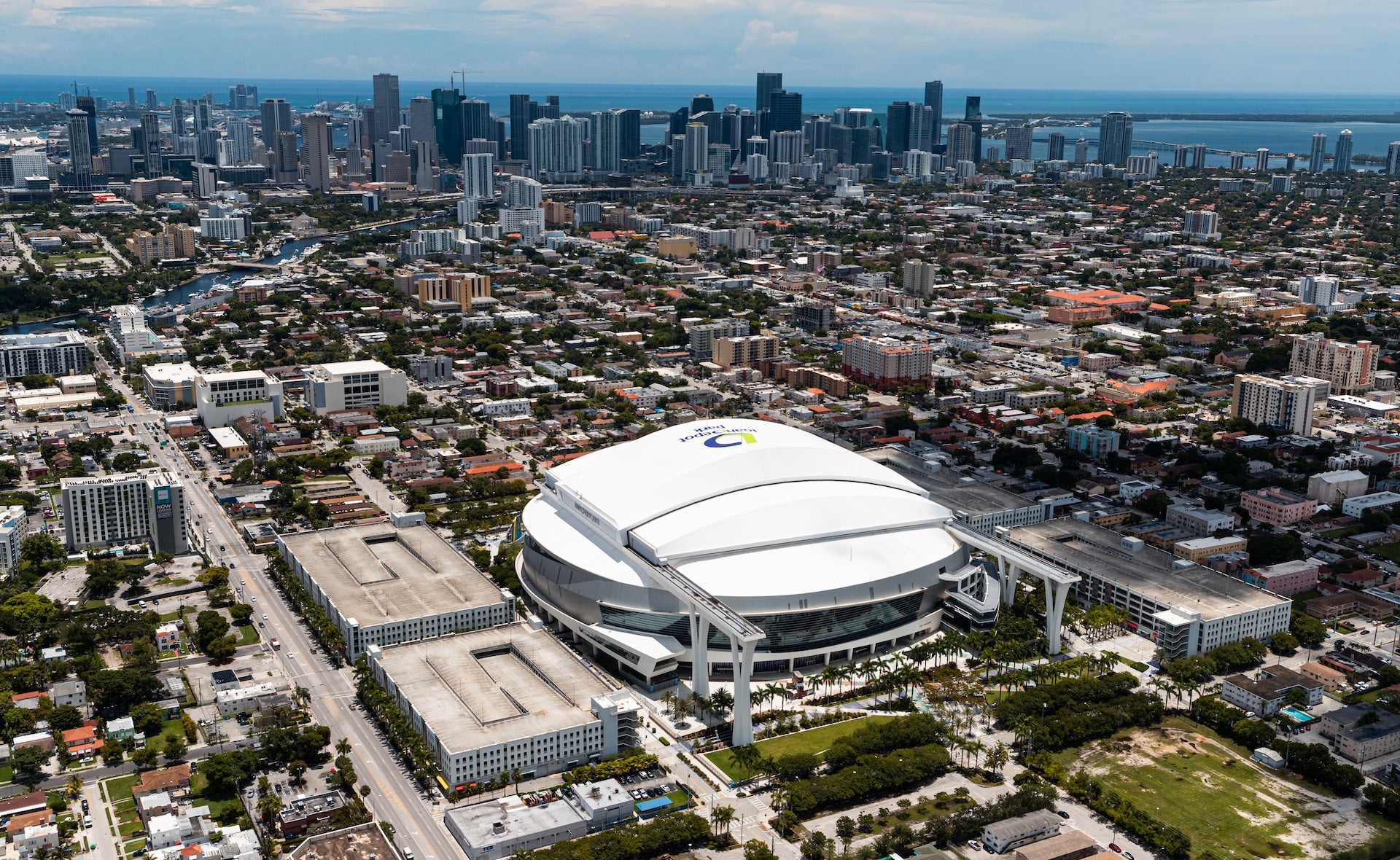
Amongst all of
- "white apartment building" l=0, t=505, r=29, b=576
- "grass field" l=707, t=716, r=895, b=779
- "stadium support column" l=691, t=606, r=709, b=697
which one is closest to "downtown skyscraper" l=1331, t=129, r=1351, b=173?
"grass field" l=707, t=716, r=895, b=779

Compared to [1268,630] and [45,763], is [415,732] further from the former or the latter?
[1268,630]

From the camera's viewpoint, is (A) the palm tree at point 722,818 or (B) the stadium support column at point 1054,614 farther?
(B) the stadium support column at point 1054,614

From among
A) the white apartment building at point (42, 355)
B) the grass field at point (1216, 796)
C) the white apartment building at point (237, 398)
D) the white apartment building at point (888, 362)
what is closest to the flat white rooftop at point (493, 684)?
the grass field at point (1216, 796)

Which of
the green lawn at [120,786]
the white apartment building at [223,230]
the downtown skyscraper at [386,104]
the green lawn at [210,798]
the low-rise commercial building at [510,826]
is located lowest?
the green lawn at [120,786]

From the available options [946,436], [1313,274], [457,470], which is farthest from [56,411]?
[1313,274]

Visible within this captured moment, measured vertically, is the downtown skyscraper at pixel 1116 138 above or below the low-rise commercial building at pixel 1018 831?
above

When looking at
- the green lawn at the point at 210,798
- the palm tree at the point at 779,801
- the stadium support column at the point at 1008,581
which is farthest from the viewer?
the stadium support column at the point at 1008,581

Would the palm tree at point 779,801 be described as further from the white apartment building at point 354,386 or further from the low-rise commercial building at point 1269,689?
the white apartment building at point 354,386
